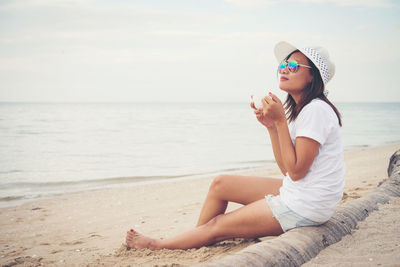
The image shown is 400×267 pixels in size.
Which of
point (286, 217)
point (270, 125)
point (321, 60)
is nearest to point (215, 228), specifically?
point (286, 217)

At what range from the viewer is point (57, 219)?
6621 mm

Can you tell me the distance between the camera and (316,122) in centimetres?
270

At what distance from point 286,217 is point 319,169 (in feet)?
1.67

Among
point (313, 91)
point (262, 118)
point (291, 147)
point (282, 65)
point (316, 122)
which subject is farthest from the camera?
point (262, 118)

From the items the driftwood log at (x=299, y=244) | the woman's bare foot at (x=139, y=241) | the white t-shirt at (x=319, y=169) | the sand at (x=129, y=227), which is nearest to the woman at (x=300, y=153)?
the white t-shirt at (x=319, y=169)

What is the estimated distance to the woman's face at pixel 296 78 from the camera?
3.01 meters

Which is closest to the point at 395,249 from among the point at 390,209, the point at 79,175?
the point at 390,209

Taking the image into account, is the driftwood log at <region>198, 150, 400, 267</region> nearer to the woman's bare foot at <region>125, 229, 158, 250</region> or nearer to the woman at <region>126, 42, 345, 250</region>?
the woman at <region>126, 42, 345, 250</region>

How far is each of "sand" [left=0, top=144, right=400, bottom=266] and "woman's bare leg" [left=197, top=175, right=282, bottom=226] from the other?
15.4 inches

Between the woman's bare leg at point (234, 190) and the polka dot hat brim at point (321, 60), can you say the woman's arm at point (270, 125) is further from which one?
the polka dot hat brim at point (321, 60)

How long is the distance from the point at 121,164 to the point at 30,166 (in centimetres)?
313

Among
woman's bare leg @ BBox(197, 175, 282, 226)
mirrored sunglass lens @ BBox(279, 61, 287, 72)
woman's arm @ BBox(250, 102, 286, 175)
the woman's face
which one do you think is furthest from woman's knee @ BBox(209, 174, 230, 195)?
mirrored sunglass lens @ BBox(279, 61, 287, 72)

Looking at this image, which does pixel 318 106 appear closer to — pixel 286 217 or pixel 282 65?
pixel 282 65

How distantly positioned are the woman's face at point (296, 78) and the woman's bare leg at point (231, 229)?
1006mm
